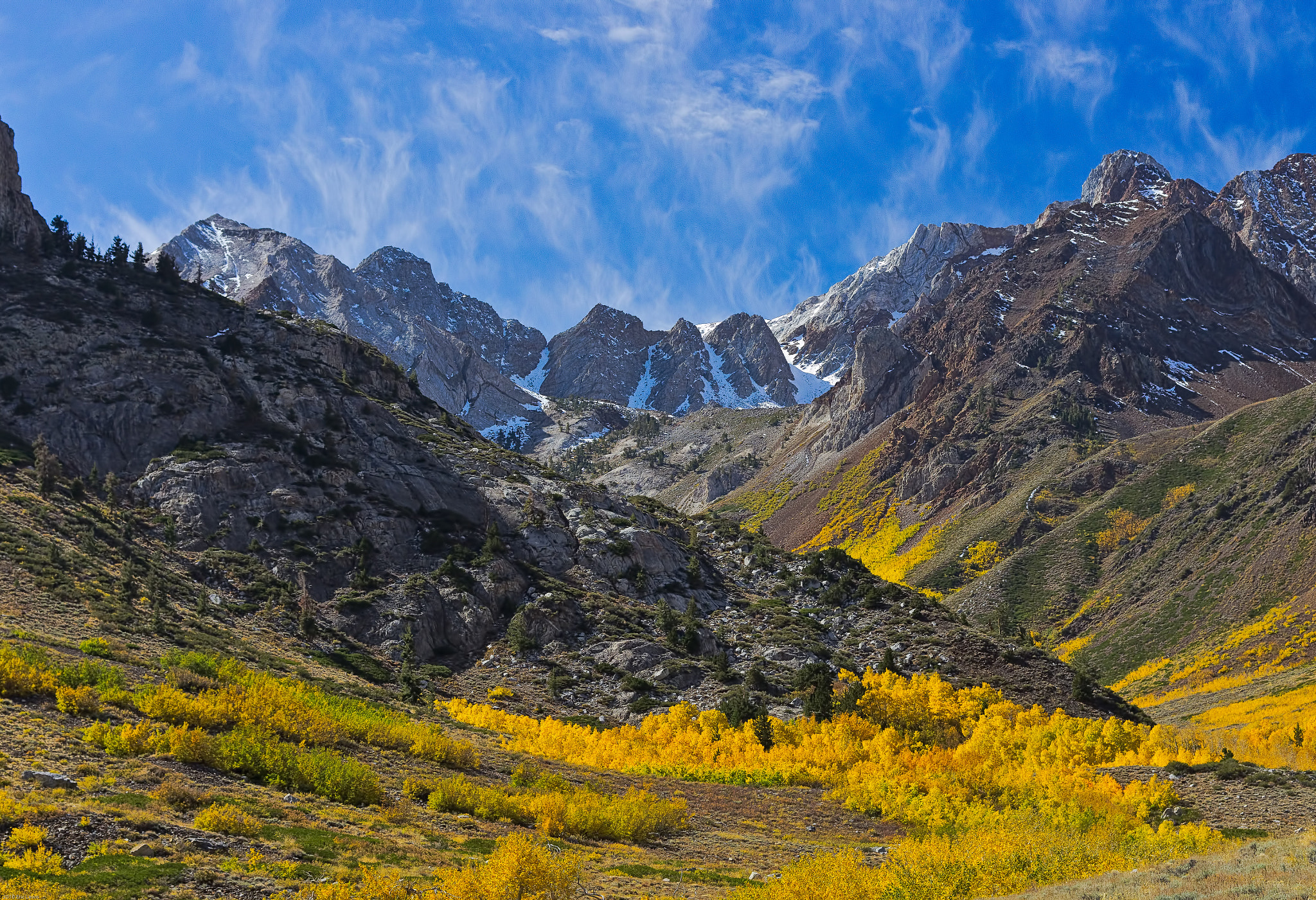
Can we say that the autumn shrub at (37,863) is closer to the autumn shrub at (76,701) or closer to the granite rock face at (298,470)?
the autumn shrub at (76,701)

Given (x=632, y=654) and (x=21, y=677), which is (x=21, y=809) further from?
(x=632, y=654)

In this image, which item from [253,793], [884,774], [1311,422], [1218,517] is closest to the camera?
[253,793]

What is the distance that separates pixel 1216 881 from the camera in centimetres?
1798

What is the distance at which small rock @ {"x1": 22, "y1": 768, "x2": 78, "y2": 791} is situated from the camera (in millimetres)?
15375

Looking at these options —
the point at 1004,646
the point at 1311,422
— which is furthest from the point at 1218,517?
the point at 1004,646

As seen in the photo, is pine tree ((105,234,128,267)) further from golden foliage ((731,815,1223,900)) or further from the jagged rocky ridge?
golden foliage ((731,815,1223,900))

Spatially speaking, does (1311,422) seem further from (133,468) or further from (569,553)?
(133,468)

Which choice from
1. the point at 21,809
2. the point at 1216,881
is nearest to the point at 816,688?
the point at 1216,881

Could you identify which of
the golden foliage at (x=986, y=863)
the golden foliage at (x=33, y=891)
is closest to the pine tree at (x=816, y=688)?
the golden foliage at (x=986, y=863)

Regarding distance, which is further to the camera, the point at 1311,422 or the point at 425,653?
the point at 1311,422

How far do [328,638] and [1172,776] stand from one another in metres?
45.2

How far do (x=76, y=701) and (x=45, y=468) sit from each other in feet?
126

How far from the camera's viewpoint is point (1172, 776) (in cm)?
3262

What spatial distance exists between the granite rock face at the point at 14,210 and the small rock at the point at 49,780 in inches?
3388
